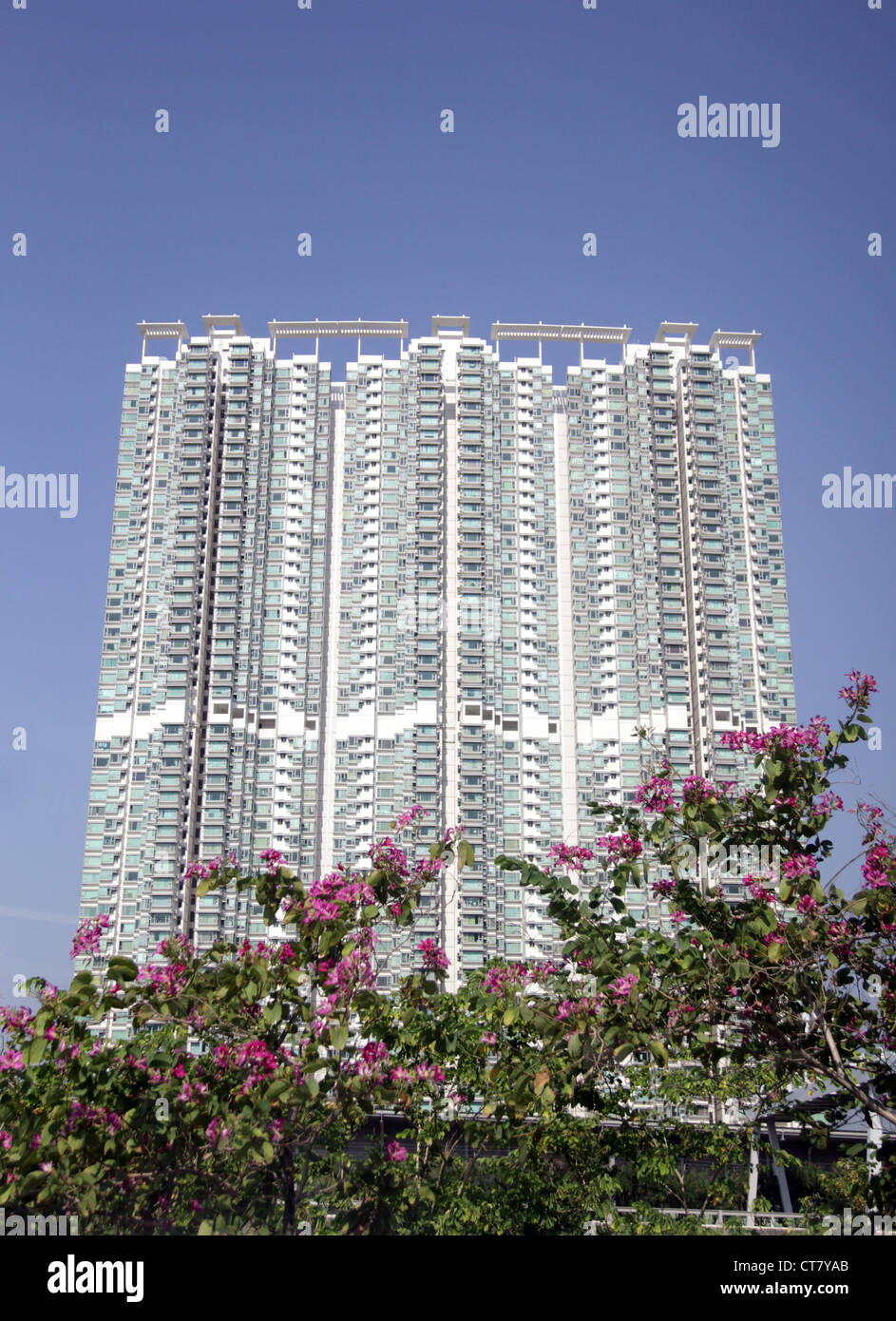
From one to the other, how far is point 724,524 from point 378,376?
92.5 ft

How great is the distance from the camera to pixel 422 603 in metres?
79.1

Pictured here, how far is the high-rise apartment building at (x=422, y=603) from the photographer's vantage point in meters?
73.5

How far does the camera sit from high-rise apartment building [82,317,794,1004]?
73.5 metres

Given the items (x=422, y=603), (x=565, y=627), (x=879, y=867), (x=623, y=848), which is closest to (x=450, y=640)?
(x=422, y=603)

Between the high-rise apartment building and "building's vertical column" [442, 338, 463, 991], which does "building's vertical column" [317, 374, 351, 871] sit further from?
"building's vertical column" [442, 338, 463, 991]

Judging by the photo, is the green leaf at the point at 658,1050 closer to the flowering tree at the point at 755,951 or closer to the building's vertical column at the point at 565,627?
the flowering tree at the point at 755,951

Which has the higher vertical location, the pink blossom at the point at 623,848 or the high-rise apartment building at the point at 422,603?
the high-rise apartment building at the point at 422,603

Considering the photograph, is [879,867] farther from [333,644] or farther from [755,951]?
[333,644]

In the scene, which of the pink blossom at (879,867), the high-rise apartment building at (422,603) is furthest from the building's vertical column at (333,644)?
the pink blossom at (879,867)

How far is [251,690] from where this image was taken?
7625cm

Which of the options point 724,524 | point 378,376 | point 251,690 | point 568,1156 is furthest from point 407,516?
point 568,1156

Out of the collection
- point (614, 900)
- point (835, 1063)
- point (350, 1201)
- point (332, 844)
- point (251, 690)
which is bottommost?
point (350, 1201)
